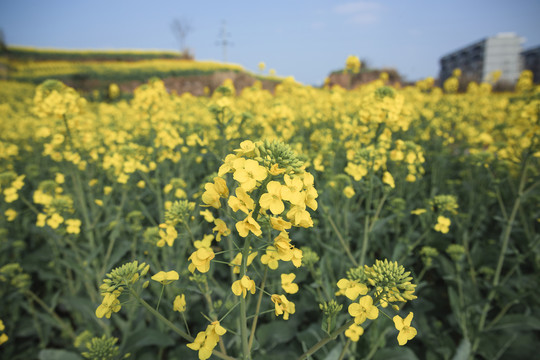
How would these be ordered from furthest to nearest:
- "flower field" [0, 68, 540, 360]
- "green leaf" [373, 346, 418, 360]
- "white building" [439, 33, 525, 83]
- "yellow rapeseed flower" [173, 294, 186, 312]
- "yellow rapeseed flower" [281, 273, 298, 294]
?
"white building" [439, 33, 525, 83], "green leaf" [373, 346, 418, 360], "flower field" [0, 68, 540, 360], "yellow rapeseed flower" [281, 273, 298, 294], "yellow rapeseed flower" [173, 294, 186, 312]

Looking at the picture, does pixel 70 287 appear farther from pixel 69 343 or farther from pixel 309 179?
pixel 309 179

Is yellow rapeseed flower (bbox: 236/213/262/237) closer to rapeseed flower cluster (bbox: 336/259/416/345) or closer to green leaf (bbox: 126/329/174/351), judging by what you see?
rapeseed flower cluster (bbox: 336/259/416/345)

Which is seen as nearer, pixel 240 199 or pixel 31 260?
pixel 240 199

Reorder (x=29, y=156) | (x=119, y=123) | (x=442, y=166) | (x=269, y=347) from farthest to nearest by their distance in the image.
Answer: (x=119, y=123) < (x=29, y=156) < (x=442, y=166) < (x=269, y=347)

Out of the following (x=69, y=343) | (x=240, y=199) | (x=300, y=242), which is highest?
(x=240, y=199)

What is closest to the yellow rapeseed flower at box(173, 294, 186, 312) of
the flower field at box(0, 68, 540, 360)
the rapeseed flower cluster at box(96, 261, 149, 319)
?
the flower field at box(0, 68, 540, 360)

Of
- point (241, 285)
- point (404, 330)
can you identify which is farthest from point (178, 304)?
point (404, 330)

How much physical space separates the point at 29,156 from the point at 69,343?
4.07 m

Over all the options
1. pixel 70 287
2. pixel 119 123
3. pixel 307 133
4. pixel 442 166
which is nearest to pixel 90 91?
pixel 119 123

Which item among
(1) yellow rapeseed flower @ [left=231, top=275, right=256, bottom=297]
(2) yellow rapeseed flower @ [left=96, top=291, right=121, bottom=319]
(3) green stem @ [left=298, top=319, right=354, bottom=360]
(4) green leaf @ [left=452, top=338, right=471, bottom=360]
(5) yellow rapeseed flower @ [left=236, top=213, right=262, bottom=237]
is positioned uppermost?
(5) yellow rapeseed flower @ [left=236, top=213, right=262, bottom=237]

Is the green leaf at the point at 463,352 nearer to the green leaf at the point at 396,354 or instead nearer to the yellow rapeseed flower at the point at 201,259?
the green leaf at the point at 396,354

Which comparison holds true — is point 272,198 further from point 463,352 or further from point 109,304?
point 463,352

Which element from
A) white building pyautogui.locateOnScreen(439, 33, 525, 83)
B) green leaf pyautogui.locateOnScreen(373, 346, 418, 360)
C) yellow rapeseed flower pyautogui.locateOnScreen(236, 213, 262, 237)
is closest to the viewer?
yellow rapeseed flower pyautogui.locateOnScreen(236, 213, 262, 237)

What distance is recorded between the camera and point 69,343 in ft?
8.51
